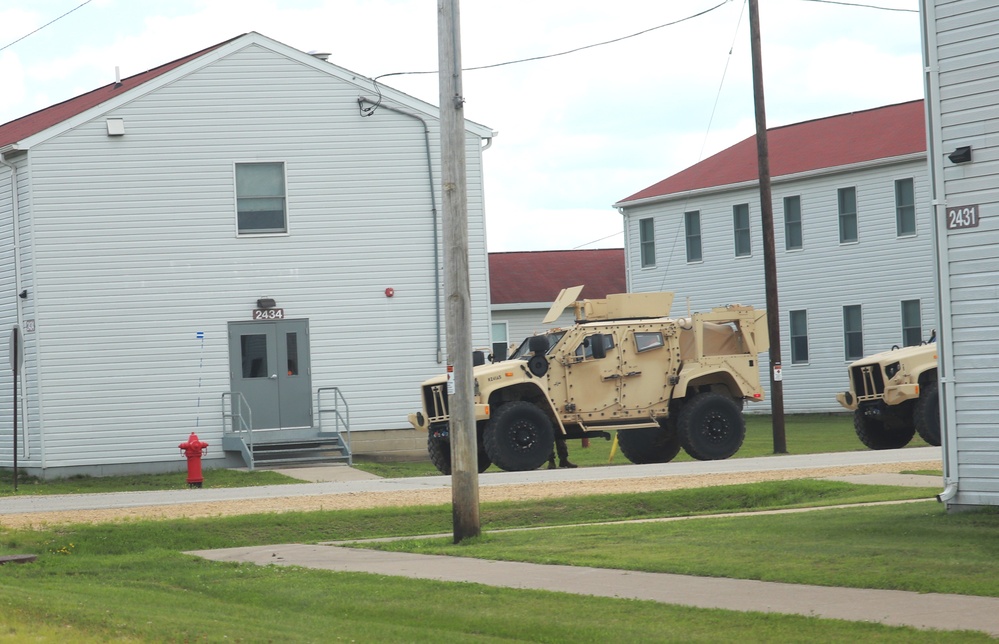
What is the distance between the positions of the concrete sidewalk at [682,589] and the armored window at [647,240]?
32.1 meters

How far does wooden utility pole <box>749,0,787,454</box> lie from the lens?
84.0 ft

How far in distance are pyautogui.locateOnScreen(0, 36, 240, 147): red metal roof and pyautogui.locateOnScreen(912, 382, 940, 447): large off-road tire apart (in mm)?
15060

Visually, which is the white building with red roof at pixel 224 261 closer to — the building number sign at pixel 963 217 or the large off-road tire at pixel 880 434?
the large off-road tire at pixel 880 434

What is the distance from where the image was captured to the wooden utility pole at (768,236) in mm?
25594

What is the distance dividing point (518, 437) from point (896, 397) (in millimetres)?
6572

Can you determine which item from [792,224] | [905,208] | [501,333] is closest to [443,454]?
[905,208]

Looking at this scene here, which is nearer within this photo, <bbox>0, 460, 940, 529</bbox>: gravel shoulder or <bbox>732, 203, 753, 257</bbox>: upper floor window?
<bbox>0, 460, 940, 529</bbox>: gravel shoulder

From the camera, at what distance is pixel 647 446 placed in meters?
25.9

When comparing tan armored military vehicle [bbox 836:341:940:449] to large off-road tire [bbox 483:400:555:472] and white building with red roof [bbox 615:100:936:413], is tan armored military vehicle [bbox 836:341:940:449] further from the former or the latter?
white building with red roof [bbox 615:100:936:413]

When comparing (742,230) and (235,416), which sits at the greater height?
(742,230)

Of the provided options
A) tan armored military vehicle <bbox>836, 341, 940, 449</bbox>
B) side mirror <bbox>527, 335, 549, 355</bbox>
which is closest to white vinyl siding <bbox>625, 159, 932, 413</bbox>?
tan armored military vehicle <bbox>836, 341, 940, 449</bbox>

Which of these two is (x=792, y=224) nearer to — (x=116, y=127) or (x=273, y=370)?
(x=273, y=370)

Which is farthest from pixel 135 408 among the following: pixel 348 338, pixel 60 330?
pixel 348 338

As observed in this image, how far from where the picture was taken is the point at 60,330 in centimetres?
2712
